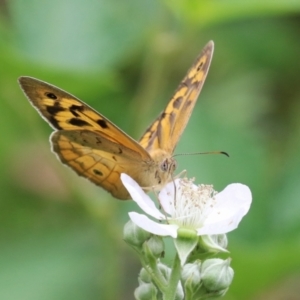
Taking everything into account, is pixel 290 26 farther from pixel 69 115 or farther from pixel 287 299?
pixel 69 115

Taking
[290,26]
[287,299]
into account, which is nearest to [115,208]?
[287,299]

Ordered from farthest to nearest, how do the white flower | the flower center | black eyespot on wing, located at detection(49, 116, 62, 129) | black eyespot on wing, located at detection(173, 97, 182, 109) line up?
black eyespot on wing, located at detection(173, 97, 182, 109)
black eyespot on wing, located at detection(49, 116, 62, 129)
the flower center
the white flower

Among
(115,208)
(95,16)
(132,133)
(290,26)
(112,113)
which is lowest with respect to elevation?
(115,208)

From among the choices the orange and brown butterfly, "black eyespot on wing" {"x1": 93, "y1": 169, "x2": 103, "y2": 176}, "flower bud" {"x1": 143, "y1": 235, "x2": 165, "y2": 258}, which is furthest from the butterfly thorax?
"flower bud" {"x1": 143, "y1": 235, "x2": 165, "y2": 258}

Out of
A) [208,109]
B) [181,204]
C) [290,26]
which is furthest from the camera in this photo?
[290,26]

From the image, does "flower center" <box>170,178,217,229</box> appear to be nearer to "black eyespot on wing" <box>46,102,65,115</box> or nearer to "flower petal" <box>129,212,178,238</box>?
"flower petal" <box>129,212,178,238</box>

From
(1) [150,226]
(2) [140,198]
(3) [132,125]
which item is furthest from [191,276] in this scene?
(3) [132,125]

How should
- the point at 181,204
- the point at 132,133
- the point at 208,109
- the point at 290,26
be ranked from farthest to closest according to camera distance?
the point at 290,26 → the point at 208,109 → the point at 132,133 → the point at 181,204

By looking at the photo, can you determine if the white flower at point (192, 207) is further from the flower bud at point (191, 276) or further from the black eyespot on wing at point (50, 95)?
the black eyespot on wing at point (50, 95)
